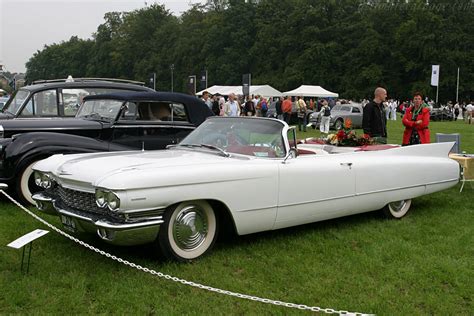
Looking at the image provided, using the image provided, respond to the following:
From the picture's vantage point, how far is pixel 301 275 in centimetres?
444

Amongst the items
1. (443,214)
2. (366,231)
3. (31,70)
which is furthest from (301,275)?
(31,70)

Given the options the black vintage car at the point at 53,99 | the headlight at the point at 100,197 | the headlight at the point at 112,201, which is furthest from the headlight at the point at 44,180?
the black vintage car at the point at 53,99

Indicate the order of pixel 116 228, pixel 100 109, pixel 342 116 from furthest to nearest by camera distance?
pixel 342 116 → pixel 100 109 → pixel 116 228

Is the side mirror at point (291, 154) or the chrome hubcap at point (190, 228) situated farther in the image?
the side mirror at point (291, 154)

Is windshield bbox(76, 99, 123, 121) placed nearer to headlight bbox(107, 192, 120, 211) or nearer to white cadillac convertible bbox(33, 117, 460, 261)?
white cadillac convertible bbox(33, 117, 460, 261)

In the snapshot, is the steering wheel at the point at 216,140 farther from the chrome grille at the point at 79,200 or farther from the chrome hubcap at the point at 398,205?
the chrome hubcap at the point at 398,205

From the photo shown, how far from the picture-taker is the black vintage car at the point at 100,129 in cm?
664

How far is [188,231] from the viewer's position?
4535 mm

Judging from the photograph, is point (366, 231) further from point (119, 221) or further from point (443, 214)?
point (119, 221)

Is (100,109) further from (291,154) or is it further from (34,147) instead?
(291,154)

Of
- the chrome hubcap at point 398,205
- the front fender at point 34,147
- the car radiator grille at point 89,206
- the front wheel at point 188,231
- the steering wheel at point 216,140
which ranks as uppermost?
the steering wheel at point 216,140

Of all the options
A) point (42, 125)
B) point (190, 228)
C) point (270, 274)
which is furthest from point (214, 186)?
point (42, 125)

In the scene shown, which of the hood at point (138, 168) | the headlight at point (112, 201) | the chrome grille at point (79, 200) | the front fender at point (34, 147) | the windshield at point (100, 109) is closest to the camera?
the headlight at point (112, 201)

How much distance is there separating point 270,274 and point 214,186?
912 millimetres
